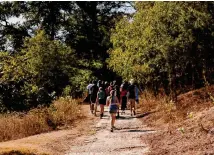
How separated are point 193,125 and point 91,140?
11.8 feet

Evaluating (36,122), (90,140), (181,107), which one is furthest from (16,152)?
(181,107)

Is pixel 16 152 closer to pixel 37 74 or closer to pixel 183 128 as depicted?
pixel 183 128

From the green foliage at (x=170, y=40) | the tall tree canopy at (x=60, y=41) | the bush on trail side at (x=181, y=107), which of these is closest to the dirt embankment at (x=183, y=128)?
the bush on trail side at (x=181, y=107)

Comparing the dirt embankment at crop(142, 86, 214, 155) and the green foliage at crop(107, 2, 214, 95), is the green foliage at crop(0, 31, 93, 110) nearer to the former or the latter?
the green foliage at crop(107, 2, 214, 95)

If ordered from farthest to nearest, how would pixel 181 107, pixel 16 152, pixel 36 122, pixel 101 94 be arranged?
1. pixel 101 94
2. pixel 181 107
3. pixel 36 122
4. pixel 16 152

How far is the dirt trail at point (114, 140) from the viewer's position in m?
14.5

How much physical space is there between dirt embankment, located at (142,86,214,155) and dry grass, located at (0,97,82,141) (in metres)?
3.81

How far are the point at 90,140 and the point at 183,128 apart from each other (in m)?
3.33

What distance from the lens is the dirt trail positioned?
14.5 meters

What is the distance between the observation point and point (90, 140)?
16812mm

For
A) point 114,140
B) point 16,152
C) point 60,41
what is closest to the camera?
point 16,152

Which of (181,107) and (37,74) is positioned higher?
(37,74)

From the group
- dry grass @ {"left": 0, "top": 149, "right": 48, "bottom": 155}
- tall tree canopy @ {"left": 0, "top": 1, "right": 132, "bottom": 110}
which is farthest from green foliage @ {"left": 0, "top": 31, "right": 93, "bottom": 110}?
dry grass @ {"left": 0, "top": 149, "right": 48, "bottom": 155}

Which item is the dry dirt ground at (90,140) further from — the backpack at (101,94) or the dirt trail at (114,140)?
the backpack at (101,94)
